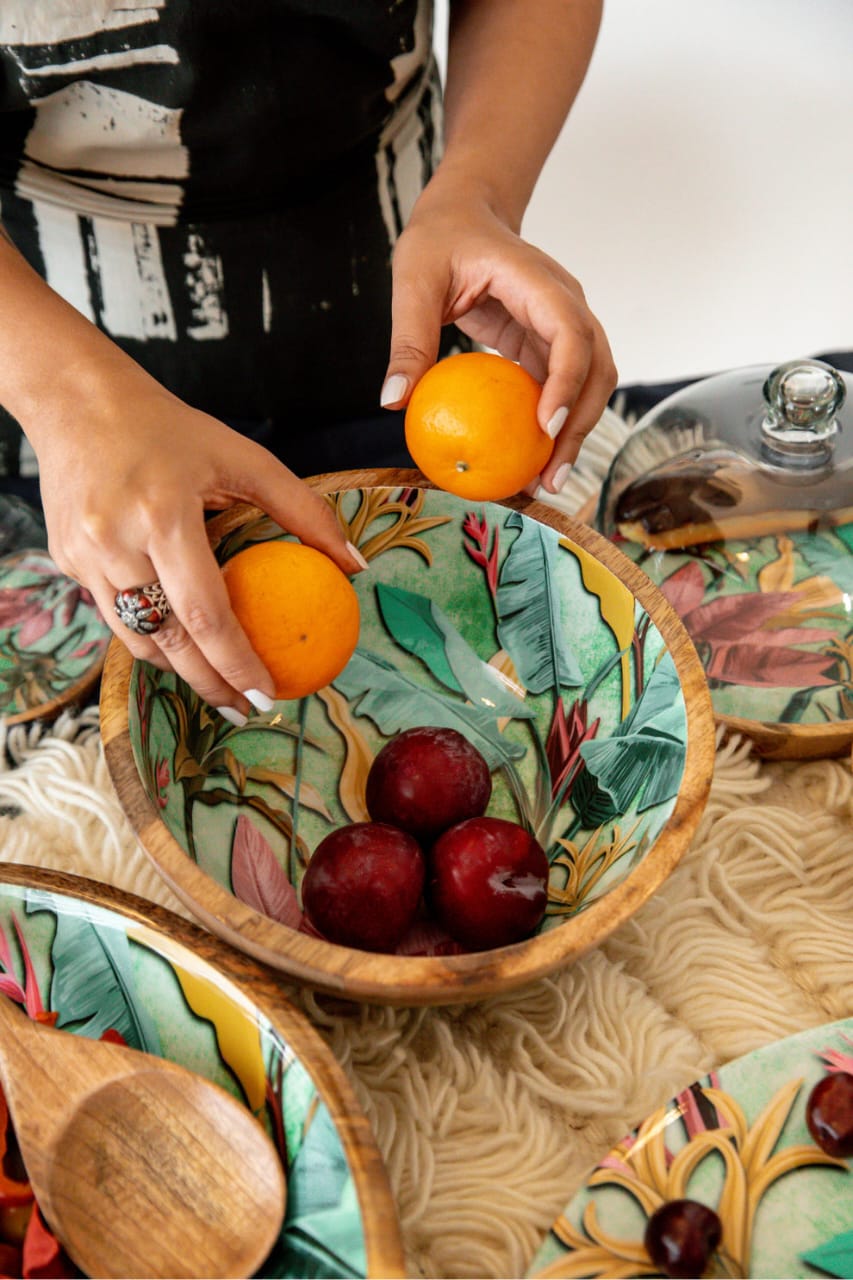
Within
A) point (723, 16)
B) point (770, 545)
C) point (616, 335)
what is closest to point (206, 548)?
point (770, 545)

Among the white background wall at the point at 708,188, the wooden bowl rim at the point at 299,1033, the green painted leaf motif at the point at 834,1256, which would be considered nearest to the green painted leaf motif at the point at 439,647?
the wooden bowl rim at the point at 299,1033

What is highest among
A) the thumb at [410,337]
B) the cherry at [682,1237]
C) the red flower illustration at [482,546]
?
the thumb at [410,337]

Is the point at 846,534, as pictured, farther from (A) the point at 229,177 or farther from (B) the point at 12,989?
(B) the point at 12,989

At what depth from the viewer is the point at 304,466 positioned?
96 centimetres

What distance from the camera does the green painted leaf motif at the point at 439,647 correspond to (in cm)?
74

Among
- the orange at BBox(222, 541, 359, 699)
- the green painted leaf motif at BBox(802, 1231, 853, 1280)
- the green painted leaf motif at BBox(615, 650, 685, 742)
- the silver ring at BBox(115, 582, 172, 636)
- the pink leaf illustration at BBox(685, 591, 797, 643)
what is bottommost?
the green painted leaf motif at BBox(802, 1231, 853, 1280)

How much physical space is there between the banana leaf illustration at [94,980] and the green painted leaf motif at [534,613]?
0.32 m

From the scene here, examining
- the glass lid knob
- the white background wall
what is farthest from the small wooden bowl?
the white background wall

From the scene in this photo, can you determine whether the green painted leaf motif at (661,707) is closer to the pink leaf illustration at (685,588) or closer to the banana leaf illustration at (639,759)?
the banana leaf illustration at (639,759)

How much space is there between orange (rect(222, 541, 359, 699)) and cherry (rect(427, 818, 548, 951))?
12cm

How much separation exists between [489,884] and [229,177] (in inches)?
22.4

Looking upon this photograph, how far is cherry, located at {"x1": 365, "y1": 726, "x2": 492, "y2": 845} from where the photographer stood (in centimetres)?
63

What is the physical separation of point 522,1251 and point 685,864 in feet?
0.78

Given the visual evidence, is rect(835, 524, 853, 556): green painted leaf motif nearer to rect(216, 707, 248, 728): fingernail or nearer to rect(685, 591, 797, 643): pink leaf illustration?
rect(685, 591, 797, 643): pink leaf illustration
